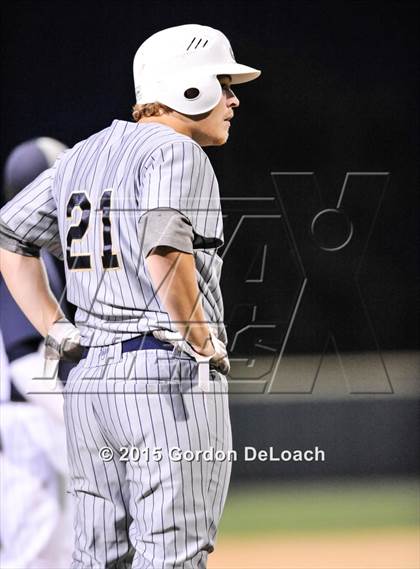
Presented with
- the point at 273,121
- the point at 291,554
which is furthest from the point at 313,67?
the point at 291,554

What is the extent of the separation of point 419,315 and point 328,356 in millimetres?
251

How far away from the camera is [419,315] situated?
7.96ft

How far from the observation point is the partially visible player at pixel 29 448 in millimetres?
2332

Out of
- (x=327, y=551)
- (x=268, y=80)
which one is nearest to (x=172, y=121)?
(x=268, y=80)

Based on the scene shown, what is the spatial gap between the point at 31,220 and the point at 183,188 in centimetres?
36

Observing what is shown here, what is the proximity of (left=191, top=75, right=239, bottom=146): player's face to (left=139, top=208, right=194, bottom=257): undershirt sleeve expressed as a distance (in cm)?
28

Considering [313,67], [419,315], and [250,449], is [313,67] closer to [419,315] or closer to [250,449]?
[419,315]

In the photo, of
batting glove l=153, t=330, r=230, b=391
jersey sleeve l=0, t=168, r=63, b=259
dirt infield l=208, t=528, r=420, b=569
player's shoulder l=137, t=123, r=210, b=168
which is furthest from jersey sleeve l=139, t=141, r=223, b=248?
dirt infield l=208, t=528, r=420, b=569

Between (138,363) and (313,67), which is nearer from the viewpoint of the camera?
(138,363)

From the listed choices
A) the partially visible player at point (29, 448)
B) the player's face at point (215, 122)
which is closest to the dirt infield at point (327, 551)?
the partially visible player at point (29, 448)

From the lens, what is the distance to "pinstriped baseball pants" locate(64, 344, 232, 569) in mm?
1475

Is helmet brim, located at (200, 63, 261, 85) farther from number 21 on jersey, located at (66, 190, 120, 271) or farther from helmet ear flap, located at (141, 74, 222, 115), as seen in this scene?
number 21 on jersey, located at (66, 190, 120, 271)

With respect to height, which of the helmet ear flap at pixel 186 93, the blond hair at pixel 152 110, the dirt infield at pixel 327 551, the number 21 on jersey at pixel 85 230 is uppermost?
the helmet ear flap at pixel 186 93

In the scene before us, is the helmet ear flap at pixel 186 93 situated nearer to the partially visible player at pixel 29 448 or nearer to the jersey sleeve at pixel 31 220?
the jersey sleeve at pixel 31 220
